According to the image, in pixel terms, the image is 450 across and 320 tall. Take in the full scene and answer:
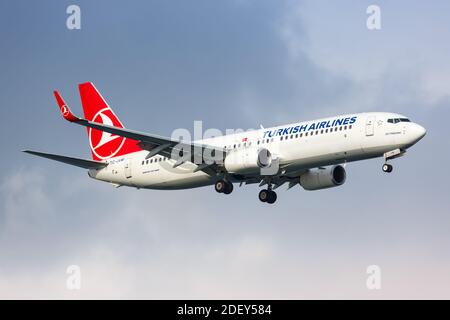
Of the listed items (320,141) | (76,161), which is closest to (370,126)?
(320,141)

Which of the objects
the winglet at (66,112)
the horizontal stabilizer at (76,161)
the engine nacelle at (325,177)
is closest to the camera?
the winglet at (66,112)

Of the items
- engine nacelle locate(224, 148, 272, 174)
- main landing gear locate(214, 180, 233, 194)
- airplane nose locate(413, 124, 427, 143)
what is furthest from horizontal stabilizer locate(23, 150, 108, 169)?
airplane nose locate(413, 124, 427, 143)

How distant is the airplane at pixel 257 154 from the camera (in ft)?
207

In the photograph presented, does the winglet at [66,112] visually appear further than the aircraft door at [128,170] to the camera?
No

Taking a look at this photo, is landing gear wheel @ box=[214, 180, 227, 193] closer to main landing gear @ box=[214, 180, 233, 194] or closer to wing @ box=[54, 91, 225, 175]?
main landing gear @ box=[214, 180, 233, 194]

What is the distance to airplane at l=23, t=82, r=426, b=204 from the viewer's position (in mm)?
62969

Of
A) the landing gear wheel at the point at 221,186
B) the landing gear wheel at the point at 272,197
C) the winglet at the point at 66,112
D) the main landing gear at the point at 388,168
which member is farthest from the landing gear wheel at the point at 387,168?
the winglet at the point at 66,112

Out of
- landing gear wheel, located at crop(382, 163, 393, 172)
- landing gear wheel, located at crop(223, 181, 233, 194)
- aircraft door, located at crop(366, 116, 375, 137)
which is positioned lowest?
landing gear wheel, located at crop(382, 163, 393, 172)

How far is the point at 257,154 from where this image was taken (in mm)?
65188

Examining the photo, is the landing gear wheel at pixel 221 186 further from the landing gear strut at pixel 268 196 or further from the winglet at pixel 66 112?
the winglet at pixel 66 112

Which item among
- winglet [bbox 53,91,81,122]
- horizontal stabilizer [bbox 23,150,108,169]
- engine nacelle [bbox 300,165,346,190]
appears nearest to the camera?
winglet [bbox 53,91,81,122]

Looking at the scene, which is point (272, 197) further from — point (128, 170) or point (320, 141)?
point (128, 170)

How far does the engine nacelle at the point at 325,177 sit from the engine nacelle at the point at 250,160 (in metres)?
7.02

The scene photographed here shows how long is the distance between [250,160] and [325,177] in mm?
8086
